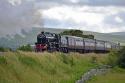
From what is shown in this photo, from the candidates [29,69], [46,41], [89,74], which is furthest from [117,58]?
[29,69]

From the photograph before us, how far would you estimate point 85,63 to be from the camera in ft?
190

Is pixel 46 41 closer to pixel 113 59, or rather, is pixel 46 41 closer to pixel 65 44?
pixel 65 44

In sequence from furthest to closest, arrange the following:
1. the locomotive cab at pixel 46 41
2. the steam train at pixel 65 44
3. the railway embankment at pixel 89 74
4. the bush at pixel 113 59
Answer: the bush at pixel 113 59, the steam train at pixel 65 44, the locomotive cab at pixel 46 41, the railway embankment at pixel 89 74

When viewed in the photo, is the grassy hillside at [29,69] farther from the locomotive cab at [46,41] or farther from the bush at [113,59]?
the bush at [113,59]

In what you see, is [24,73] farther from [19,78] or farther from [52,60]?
[52,60]

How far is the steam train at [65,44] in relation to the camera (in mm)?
59781

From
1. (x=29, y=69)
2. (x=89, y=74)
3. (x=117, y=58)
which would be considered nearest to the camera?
(x=29, y=69)

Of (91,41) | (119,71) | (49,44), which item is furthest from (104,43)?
(119,71)

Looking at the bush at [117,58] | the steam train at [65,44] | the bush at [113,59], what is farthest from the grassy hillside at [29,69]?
the bush at [113,59]

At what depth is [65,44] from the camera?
218 ft

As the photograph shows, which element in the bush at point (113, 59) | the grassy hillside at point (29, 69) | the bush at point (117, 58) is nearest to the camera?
the grassy hillside at point (29, 69)

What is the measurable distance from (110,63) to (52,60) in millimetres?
24358

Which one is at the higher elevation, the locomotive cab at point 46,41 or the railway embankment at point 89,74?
the locomotive cab at point 46,41

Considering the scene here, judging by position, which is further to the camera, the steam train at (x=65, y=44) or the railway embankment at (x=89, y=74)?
the steam train at (x=65, y=44)
